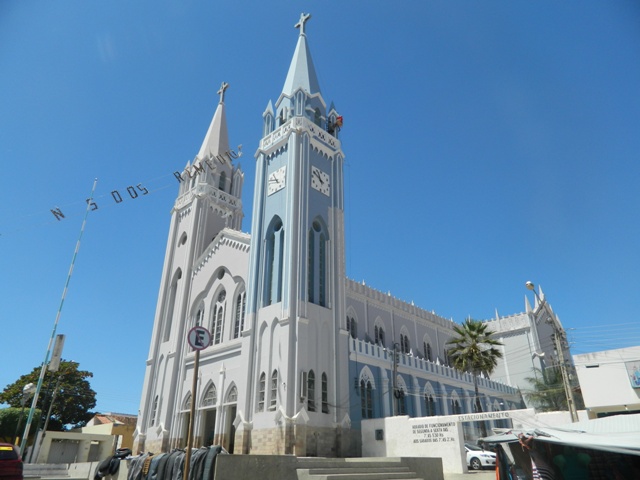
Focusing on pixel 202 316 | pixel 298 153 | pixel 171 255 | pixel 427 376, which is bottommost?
pixel 427 376

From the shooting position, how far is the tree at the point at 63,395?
44594 mm

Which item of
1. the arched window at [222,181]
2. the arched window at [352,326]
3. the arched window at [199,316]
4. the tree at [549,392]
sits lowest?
the tree at [549,392]

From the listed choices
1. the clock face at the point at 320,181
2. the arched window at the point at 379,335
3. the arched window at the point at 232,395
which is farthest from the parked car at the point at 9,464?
the arched window at the point at 379,335

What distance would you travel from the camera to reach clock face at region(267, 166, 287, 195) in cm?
2860

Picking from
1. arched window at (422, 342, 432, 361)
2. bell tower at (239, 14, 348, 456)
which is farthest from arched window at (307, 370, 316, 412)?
arched window at (422, 342, 432, 361)

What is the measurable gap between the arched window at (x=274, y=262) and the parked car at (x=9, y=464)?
1477cm

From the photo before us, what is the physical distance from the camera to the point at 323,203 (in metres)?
28.8

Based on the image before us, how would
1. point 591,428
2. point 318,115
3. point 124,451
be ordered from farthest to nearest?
1. point 318,115
2. point 124,451
3. point 591,428

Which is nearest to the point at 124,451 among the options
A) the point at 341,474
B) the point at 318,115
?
the point at 341,474

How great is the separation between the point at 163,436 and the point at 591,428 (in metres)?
24.4

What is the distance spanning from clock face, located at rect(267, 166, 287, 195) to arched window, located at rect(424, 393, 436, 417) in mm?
15729

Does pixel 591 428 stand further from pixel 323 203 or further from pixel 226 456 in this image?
pixel 323 203

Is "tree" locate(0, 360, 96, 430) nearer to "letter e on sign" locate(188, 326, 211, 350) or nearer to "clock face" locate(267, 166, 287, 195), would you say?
"clock face" locate(267, 166, 287, 195)

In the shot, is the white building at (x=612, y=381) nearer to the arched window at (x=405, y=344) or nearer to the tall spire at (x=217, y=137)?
the arched window at (x=405, y=344)
